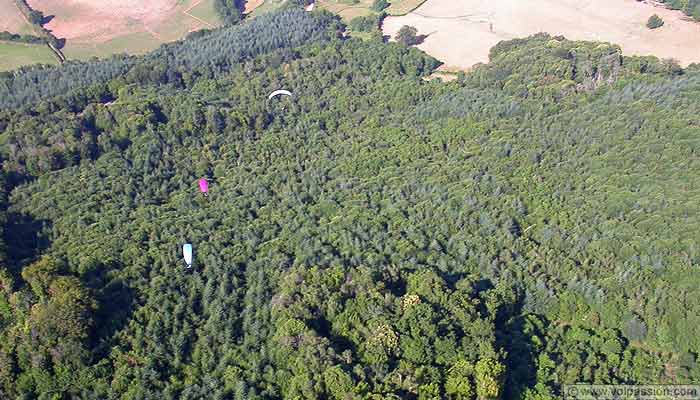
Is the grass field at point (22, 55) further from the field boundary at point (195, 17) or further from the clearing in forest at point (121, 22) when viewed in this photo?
the field boundary at point (195, 17)

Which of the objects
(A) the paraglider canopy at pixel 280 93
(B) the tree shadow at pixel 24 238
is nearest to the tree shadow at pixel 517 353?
(B) the tree shadow at pixel 24 238

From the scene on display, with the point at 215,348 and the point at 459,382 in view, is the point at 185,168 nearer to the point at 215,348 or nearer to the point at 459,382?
the point at 215,348

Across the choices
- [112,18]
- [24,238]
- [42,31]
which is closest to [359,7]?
[112,18]

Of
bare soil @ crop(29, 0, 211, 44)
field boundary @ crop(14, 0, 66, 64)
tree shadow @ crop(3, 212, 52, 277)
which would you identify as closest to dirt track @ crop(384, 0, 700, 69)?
bare soil @ crop(29, 0, 211, 44)

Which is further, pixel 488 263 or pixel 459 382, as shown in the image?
pixel 488 263

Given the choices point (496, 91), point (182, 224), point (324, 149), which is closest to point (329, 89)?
point (324, 149)
